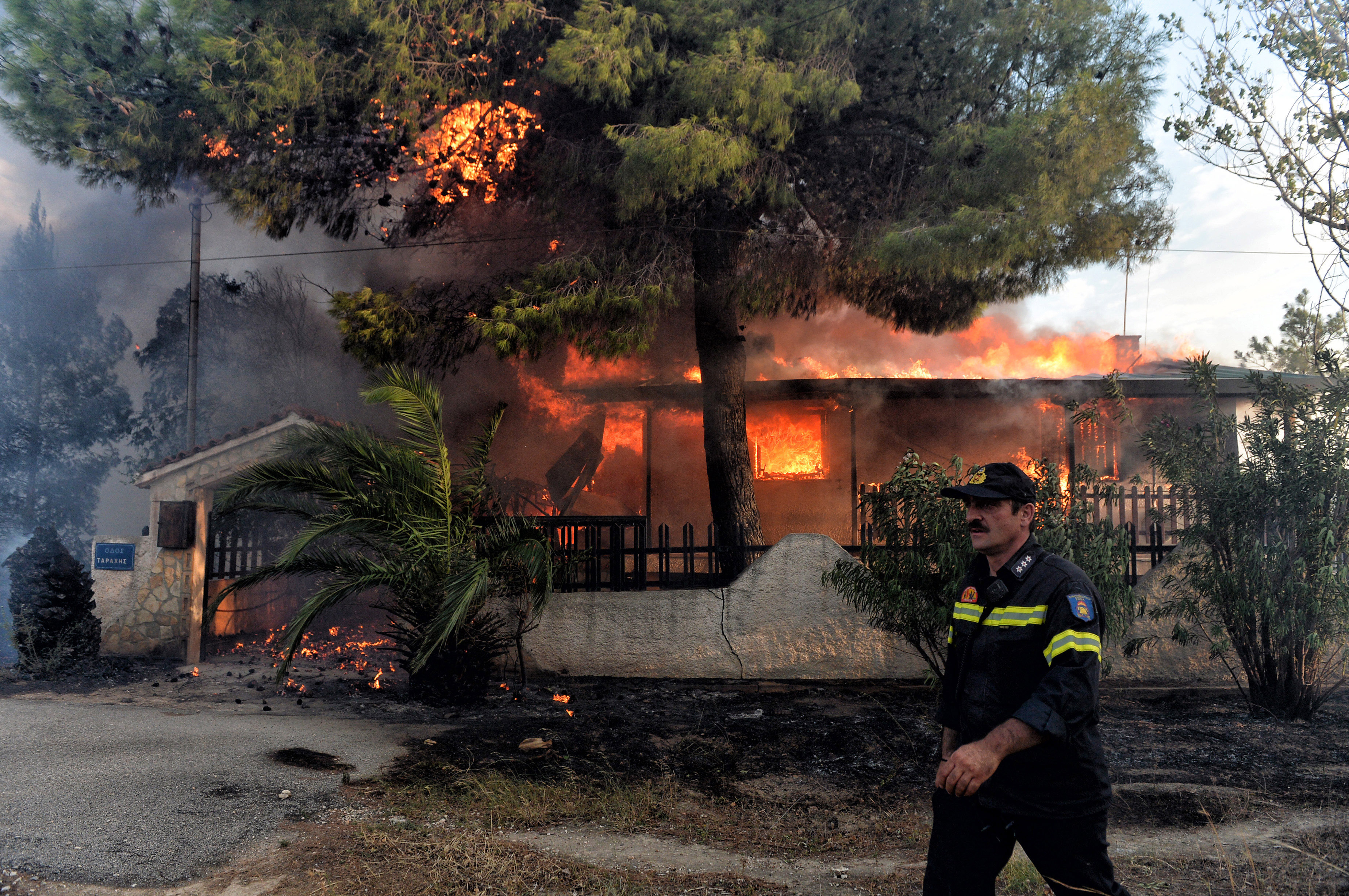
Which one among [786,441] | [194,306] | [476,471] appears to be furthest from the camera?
[194,306]

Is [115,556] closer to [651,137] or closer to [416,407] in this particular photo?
[416,407]

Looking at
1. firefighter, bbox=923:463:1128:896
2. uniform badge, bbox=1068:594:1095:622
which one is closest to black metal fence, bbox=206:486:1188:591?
firefighter, bbox=923:463:1128:896

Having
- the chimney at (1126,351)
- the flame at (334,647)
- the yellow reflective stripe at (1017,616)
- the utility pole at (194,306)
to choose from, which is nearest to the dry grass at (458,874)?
the yellow reflective stripe at (1017,616)

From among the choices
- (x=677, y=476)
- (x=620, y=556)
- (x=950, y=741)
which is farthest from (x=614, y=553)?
(x=677, y=476)

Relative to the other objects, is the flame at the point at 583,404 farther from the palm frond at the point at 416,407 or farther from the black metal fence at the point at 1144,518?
the palm frond at the point at 416,407

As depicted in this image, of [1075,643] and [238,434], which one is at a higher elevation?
[238,434]

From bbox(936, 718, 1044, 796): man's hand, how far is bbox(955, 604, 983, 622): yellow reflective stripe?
0.41 m

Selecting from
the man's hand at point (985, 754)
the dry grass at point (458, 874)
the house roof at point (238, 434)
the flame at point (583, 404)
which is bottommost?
the dry grass at point (458, 874)

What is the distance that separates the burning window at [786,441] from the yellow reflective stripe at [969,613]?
12.3 m

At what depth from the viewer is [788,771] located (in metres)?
5.71

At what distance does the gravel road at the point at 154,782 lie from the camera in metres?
3.94

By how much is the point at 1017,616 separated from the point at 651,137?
7.35m

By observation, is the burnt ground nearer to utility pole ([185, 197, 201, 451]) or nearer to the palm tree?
the palm tree

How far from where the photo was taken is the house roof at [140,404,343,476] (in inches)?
402
